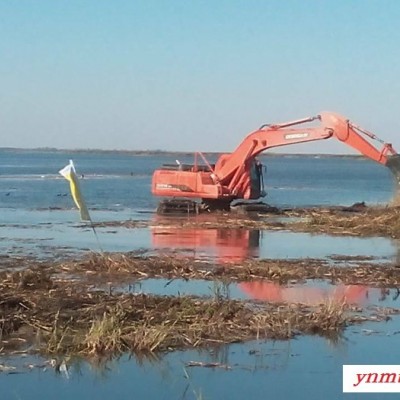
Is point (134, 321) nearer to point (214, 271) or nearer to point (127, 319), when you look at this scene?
point (127, 319)

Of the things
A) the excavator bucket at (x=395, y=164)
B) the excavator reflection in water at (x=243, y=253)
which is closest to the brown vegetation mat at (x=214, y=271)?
the excavator reflection in water at (x=243, y=253)

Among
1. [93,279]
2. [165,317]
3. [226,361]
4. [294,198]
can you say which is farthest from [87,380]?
[294,198]

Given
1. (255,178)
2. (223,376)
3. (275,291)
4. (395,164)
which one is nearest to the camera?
(223,376)

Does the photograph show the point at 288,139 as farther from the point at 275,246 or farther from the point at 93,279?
the point at 93,279

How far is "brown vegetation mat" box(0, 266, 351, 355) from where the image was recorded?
9.84 metres

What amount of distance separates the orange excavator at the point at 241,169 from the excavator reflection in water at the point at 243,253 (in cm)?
242

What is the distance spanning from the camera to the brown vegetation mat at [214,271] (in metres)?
15.2

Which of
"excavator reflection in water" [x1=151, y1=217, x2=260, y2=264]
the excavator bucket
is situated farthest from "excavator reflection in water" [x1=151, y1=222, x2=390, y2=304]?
the excavator bucket

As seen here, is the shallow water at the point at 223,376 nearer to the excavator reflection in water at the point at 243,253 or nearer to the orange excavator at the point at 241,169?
the excavator reflection in water at the point at 243,253

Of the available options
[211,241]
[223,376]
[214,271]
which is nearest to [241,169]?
[211,241]

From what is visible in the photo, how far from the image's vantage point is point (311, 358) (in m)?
9.73

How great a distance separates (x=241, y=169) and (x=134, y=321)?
20963 millimetres

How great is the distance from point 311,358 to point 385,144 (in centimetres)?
2042

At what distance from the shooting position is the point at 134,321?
10672mm
